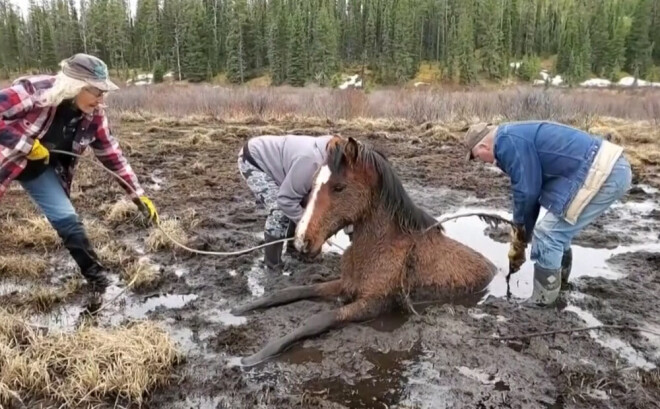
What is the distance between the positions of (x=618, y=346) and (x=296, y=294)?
8.54 ft

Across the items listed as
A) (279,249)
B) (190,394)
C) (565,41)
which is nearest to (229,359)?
(190,394)

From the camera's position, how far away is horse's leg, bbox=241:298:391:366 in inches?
144

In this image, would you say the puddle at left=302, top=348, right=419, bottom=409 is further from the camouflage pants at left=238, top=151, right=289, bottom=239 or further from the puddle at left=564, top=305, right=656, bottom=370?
the camouflage pants at left=238, top=151, right=289, bottom=239

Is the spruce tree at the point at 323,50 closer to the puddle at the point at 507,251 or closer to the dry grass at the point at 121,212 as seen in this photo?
the dry grass at the point at 121,212

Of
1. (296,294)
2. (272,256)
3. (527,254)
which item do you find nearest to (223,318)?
(296,294)

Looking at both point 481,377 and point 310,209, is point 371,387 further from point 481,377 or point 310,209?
point 310,209

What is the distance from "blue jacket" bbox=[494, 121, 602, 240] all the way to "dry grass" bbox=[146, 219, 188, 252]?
374 centimetres

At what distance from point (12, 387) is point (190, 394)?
3.51ft

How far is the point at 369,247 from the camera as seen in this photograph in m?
4.30

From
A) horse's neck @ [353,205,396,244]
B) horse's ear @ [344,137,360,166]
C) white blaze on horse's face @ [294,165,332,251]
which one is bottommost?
horse's neck @ [353,205,396,244]

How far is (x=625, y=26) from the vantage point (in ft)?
216

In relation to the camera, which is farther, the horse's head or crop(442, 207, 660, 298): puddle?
crop(442, 207, 660, 298): puddle

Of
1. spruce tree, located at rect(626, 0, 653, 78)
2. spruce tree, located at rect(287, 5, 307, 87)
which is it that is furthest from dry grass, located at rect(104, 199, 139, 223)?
spruce tree, located at rect(626, 0, 653, 78)

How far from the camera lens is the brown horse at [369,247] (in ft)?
13.0
